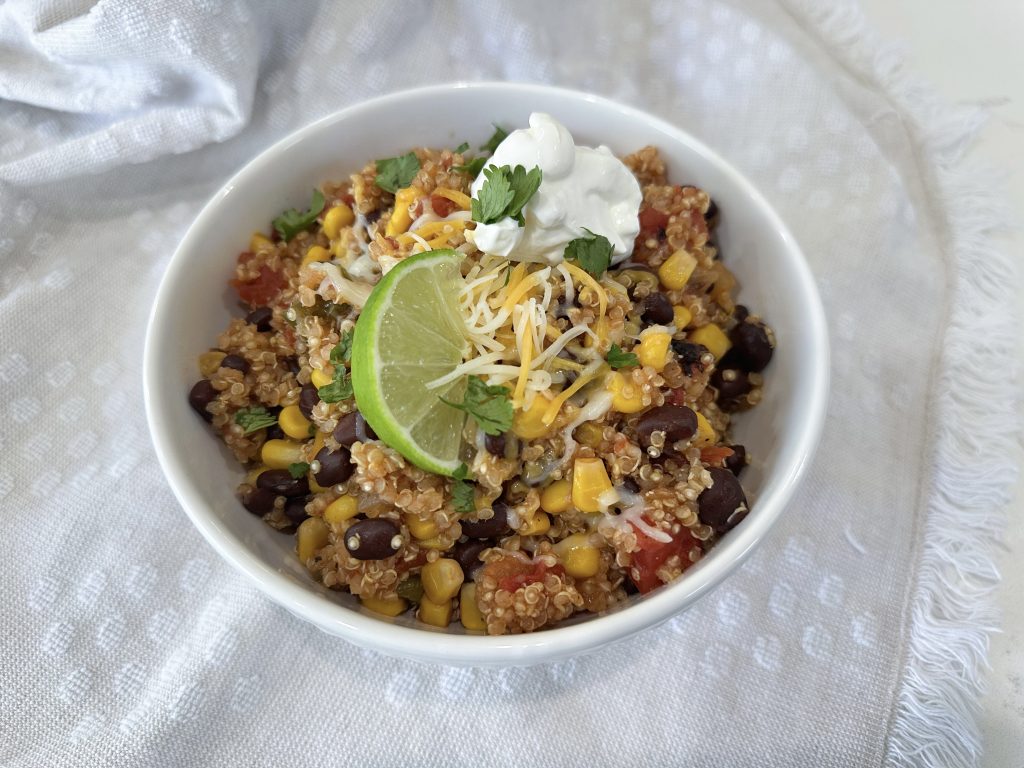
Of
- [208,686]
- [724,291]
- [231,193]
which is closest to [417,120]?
[231,193]

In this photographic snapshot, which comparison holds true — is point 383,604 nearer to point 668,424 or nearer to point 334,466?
point 334,466

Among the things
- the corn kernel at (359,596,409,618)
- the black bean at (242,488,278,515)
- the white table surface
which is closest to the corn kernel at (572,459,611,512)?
the corn kernel at (359,596,409,618)

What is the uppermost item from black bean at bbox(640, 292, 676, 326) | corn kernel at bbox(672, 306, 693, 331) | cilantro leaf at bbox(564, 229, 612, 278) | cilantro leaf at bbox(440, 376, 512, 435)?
cilantro leaf at bbox(564, 229, 612, 278)

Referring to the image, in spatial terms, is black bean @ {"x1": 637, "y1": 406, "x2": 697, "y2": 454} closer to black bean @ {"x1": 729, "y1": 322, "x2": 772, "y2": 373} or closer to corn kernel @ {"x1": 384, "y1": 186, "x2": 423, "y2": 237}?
black bean @ {"x1": 729, "y1": 322, "x2": 772, "y2": 373}

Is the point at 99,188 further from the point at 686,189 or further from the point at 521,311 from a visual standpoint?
the point at 686,189

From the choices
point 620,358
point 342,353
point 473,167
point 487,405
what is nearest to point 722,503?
point 620,358
